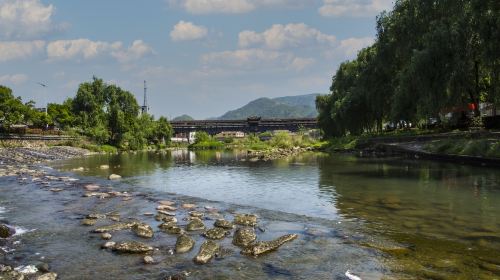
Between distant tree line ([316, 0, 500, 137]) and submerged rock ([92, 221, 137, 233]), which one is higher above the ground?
distant tree line ([316, 0, 500, 137])

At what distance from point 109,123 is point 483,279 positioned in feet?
415

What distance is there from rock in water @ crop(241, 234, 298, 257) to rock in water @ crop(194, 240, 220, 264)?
88 centimetres

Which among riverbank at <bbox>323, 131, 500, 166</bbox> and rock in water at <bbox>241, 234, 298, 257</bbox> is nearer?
rock in water at <bbox>241, 234, 298, 257</bbox>

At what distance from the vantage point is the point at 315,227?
16906 mm

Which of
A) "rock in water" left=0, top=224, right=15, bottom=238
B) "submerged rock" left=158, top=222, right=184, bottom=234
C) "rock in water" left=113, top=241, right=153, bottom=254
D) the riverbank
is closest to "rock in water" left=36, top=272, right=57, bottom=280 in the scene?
"rock in water" left=113, top=241, right=153, bottom=254

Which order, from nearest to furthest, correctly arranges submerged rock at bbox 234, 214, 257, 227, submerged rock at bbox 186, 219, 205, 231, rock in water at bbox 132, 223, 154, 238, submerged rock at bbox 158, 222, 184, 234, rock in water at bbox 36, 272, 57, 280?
1. rock in water at bbox 36, 272, 57, 280
2. rock in water at bbox 132, 223, 154, 238
3. submerged rock at bbox 158, 222, 184, 234
4. submerged rock at bbox 186, 219, 205, 231
5. submerged rock at bbox 234, 214, 257, 227

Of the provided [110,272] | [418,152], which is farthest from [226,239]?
[418,152]

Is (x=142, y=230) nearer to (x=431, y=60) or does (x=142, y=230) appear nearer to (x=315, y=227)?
(x=315, y=227)

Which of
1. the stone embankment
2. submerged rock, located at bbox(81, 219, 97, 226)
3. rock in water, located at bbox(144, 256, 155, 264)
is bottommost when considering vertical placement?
the stone embankment

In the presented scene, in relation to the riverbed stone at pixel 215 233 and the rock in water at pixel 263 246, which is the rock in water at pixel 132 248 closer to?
the riverbed stone at pixel 215 233

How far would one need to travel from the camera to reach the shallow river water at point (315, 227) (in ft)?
39.1

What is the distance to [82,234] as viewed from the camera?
54.3ft

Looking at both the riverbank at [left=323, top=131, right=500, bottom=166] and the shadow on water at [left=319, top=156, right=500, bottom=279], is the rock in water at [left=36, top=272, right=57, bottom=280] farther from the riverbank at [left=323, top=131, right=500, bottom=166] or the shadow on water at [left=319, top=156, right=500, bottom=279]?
the riverbank at [left=323, top=131, right=500, bottom=166]

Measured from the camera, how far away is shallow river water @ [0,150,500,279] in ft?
39.1
